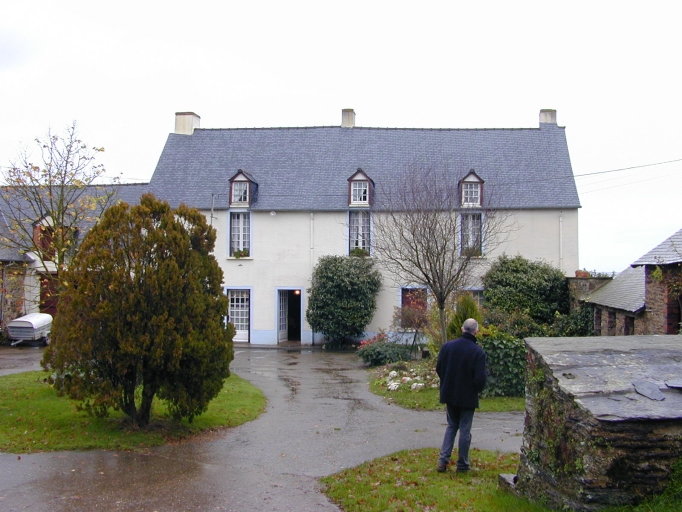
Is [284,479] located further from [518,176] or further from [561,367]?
[518,176]

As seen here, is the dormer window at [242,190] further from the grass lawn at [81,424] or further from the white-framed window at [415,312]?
the grass lawn at [81,424]

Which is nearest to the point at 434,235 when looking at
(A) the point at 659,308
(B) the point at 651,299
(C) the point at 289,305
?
(B) the point at 651,299

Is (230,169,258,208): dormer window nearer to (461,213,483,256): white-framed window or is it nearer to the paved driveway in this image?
(461,213,483,256): white-framed window

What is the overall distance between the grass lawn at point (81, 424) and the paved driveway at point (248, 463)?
333mm

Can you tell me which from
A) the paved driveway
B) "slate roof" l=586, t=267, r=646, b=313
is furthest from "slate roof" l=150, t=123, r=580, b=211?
the paved driveway

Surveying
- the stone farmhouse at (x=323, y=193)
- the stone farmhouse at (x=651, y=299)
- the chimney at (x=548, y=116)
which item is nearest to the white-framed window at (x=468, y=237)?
the stone farmhouse at (x=651, y=299)

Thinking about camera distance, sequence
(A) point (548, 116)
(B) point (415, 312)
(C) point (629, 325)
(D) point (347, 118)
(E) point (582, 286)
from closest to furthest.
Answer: (C) point (629, 325)
(B) point (415, 312)
(E) point (582, 286)
(A) point (548, 116)
(D) point (347, 118)

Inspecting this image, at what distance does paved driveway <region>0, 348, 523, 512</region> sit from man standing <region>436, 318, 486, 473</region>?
1.51m

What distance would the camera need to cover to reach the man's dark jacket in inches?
288

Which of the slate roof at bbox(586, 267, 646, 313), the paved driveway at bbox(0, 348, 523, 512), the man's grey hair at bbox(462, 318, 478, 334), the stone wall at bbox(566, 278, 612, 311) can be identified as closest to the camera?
the paved driveway at bbox(0, 348, 523, 512)

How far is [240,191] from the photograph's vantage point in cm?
2777

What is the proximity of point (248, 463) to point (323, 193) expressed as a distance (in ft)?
66.5

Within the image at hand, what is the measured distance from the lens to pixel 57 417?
10555 millimetres

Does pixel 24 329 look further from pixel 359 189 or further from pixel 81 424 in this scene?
pixel 81 424
